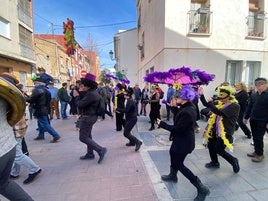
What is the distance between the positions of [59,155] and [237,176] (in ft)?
12.7

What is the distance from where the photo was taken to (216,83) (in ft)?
31.0

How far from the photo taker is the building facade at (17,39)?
597 inches

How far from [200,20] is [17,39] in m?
15.4

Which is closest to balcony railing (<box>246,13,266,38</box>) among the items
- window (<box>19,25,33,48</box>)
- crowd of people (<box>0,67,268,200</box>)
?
crowd of people (<box>0,67,268,200</box>)

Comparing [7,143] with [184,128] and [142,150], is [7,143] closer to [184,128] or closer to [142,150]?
[184,128]

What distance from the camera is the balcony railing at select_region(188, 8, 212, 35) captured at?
8.85 m

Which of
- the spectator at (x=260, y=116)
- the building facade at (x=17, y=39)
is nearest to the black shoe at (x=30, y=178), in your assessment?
the spectator at (x=260, y=116)

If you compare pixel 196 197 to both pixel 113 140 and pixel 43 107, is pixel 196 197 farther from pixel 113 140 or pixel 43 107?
pixel 43 107

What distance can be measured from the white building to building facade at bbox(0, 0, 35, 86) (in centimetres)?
1235

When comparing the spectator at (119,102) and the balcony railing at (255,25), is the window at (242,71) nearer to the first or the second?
the balcony railing at (255,25)

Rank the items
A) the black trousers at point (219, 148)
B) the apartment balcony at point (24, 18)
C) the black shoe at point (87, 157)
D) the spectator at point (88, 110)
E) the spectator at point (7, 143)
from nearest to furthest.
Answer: the spectator at point (7, 143) < the black trousers at point (219, 148) < the spectator at point (88, 110) < the black shoe at point (87, 157) < the apartment balcony at point (24, 18)

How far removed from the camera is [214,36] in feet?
29.9

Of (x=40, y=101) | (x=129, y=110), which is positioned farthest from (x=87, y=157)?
(x=40, y=101)

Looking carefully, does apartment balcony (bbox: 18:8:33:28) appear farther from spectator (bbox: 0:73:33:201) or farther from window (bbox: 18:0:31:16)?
spectator (bbox: 0:73:33:201)
